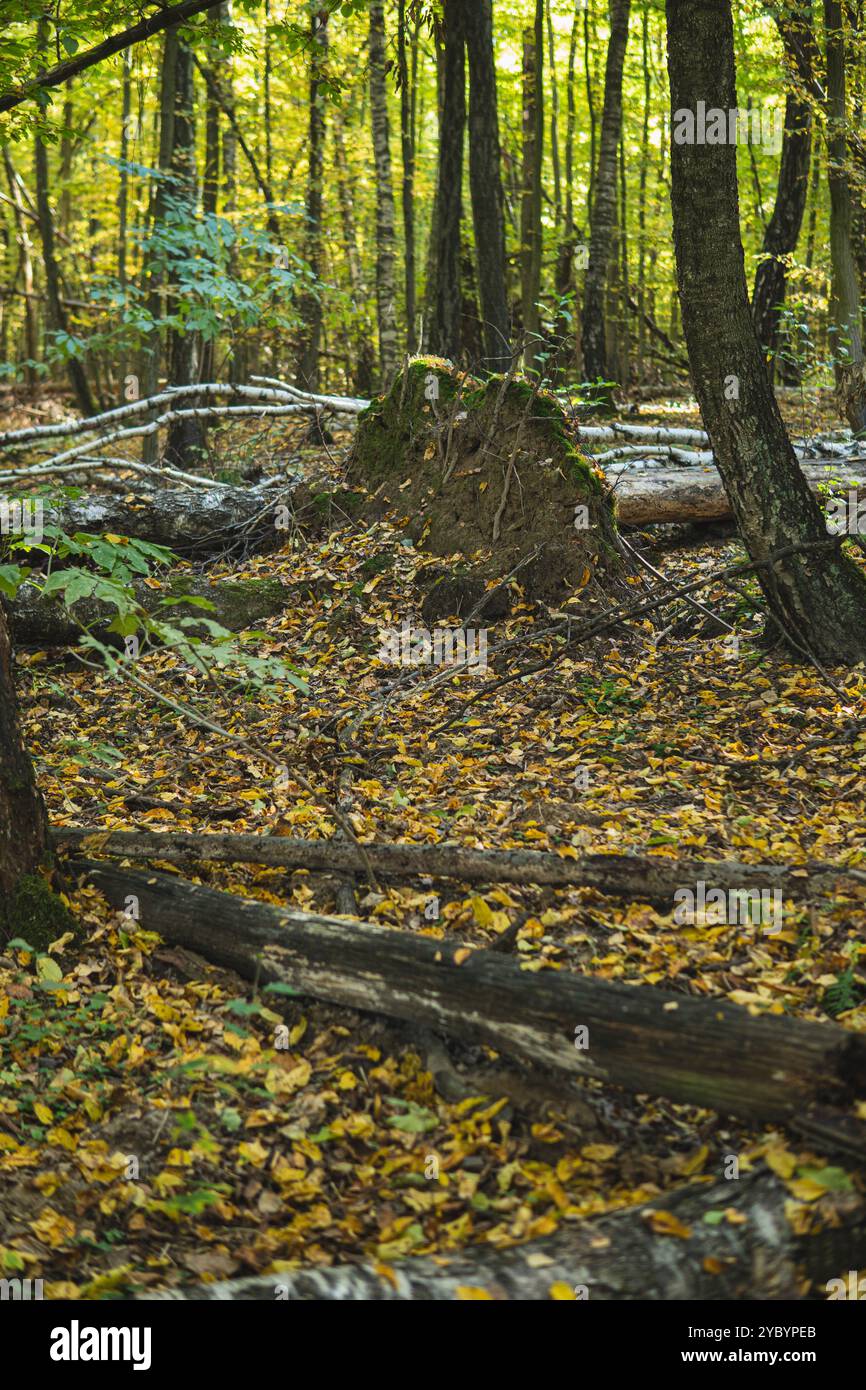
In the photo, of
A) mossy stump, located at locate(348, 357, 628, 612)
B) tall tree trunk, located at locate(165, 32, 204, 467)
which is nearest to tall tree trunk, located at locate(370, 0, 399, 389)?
tall tree trunk, located at locate(165, 32, 204, 467)

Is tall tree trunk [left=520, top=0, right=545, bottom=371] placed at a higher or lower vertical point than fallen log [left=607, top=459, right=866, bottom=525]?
higher

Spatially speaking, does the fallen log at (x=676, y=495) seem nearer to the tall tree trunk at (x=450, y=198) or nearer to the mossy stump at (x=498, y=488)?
the mossy stump at (x=498, y=488)

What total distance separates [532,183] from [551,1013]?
45.3 feet

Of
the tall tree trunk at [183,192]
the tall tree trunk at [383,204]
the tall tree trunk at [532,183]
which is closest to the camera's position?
the tall tree trunk at [183,192]

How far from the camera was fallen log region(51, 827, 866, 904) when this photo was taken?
4.28 metres

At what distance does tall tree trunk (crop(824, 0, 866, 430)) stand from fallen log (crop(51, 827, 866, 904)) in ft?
29.7

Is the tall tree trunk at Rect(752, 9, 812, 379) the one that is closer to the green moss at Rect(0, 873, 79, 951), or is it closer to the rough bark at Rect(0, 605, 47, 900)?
the rough bark at Rect(0, 605, 47, 900)

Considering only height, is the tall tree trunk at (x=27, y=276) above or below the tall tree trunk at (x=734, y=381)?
above

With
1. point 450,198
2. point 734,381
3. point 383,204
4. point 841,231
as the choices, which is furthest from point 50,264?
point 734,381

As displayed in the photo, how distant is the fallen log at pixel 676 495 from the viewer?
8891 mm

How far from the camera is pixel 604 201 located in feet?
46.1

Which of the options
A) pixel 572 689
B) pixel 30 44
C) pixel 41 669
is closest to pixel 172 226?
pixel 30 44

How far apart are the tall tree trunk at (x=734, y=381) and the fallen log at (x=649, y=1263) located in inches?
172

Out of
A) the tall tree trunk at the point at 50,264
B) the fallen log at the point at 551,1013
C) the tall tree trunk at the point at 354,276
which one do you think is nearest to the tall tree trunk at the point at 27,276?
the tall tree trunk at the point at 50,264
